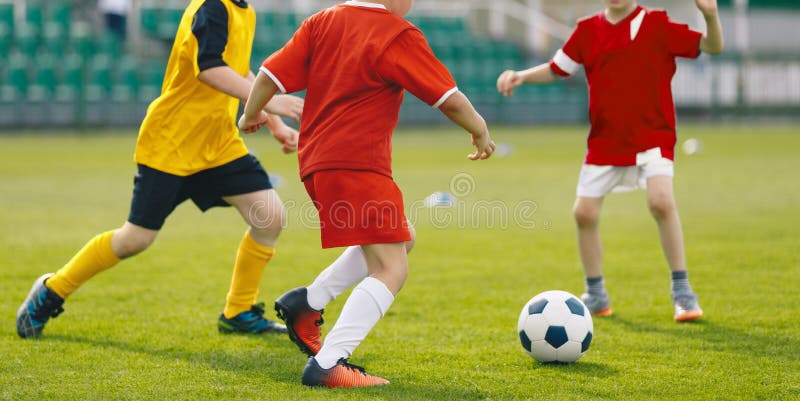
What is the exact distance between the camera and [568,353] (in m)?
3.94

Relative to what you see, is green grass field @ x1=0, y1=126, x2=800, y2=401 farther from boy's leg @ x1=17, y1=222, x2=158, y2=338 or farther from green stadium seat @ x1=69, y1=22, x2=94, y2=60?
green stadium seat @ x1=69, y1=22, x2=94, y2=60

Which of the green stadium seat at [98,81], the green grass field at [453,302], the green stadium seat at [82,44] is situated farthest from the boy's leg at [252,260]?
the green stadium seat at [82,44]

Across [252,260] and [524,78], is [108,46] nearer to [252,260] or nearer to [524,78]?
[524,78]

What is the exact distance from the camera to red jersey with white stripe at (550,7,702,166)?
5.04 meters

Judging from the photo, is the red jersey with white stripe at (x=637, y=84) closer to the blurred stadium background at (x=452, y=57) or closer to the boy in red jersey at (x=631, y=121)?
the boy in red jersey at (x=631, y=121)

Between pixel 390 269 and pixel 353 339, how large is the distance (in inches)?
11.7

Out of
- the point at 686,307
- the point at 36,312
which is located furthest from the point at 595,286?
the point at 36,312

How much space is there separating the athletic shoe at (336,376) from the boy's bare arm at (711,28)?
249 cm

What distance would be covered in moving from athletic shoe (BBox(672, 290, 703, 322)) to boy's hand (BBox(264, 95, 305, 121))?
7.22 ft

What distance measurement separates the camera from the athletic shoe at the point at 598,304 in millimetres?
5020

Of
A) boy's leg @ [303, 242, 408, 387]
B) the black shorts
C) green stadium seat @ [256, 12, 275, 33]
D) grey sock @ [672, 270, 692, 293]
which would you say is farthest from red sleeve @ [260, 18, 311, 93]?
green stadium seat @ [256, 12, 275, 33]

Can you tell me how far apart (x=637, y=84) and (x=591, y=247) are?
0.89m

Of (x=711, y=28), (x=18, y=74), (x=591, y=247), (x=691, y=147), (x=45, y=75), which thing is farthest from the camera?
(x=45, y=75)

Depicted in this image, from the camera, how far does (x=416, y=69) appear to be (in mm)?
3477
